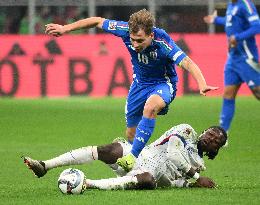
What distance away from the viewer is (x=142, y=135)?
11.1 metres

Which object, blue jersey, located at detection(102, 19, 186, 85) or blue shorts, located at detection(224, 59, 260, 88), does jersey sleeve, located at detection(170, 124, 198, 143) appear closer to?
blue jersey, located at detection(102, 19, 186, 85)

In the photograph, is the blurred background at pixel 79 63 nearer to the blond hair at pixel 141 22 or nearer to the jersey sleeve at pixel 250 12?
the jersey sleeve at pixel 250 12

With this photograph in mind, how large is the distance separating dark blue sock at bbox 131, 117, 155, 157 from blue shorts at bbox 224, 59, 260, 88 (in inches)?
207

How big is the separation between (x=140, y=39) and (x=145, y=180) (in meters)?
1.59

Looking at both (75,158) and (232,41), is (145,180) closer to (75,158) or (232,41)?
(75,158)

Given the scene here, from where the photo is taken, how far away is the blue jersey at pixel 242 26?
53.3ft

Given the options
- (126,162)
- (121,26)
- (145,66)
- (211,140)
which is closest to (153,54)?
(145,66)

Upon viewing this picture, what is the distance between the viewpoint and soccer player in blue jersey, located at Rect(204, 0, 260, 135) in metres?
16.2

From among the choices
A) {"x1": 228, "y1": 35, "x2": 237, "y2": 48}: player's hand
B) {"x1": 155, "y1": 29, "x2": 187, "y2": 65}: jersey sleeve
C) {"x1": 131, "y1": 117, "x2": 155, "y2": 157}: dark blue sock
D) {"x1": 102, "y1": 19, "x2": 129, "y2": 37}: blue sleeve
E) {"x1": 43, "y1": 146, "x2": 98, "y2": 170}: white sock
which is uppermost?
{"x1": 102, "y1": 19, "x2": 129, "y2": 37}: blue sleeve

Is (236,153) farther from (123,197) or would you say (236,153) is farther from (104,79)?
(104,79)

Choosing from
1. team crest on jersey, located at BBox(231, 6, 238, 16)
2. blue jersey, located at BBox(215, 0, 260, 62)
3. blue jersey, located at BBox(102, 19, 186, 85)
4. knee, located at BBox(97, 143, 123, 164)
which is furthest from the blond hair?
team crest on jersey, located at BBox(231, 6, 238, 16)

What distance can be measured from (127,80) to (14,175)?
14261 mm

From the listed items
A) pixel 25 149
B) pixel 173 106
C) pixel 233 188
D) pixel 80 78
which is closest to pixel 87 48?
pixel 80 78

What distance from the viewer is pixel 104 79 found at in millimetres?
26438
